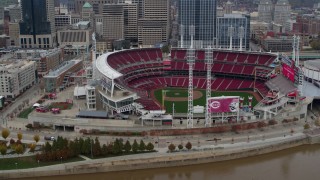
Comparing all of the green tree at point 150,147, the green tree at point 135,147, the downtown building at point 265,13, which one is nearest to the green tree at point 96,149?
the green tree at point 135,147

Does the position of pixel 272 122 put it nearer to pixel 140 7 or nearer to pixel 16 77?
pixel 16 77

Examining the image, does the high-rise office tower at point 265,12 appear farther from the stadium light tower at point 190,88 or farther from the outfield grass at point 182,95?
the stadium light tower at point 190,88

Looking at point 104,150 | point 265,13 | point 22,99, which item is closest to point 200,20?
point 265,13

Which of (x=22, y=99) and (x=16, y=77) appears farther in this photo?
(x=16, y=77)

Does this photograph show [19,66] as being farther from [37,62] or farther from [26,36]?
[26,36]

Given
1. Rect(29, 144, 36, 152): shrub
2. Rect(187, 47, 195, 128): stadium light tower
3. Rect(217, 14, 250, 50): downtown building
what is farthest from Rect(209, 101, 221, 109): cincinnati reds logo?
Rect(217, 14, 250, 50): downtown building

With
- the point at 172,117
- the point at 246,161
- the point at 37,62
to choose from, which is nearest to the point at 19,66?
the point at 37,62
